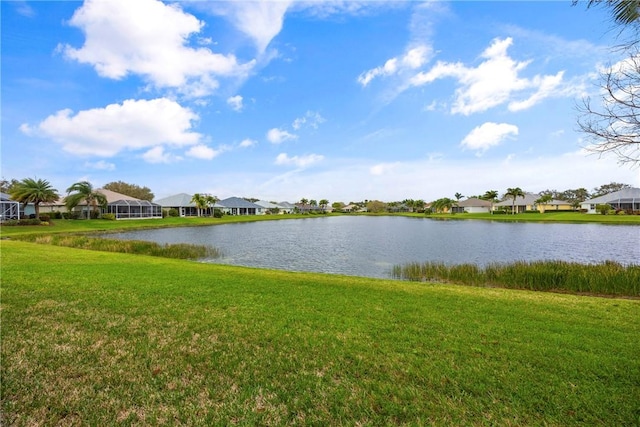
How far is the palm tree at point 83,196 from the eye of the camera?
4815 cm

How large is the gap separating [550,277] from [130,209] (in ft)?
199

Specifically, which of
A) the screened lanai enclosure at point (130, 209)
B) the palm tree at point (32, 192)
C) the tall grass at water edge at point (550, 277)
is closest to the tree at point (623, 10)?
the tall grass at water edge at point (550, 277)

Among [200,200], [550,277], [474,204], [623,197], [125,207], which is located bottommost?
[550,277]

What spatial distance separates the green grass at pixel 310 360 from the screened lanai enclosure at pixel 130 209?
54.9 m

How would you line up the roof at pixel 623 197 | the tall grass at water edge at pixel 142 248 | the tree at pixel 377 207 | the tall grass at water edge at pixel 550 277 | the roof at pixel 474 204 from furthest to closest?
1. the tree at pixel 377 207
2. the roof at pixel 474 204
3. the roof at pixel 623 197
4. the tall grass at water edge at pixel 142 248
5. the tall grass at water edge at pixel 550 277

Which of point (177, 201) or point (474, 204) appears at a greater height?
point (177, 201)

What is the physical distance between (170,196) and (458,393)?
82122 millimetres

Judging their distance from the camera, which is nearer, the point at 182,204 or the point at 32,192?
the point at 32,192

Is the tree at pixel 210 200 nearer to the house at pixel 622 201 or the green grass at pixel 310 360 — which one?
the green grass at pixel 310 360

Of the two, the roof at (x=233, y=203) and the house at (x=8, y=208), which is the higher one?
the roof at (x=233, y=203)

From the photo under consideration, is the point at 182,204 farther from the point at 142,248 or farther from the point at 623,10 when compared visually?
the point at 623,10

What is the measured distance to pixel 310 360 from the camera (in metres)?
4.14

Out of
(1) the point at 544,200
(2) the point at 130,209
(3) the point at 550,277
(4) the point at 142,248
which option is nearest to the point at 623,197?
(1) the point at 544,200

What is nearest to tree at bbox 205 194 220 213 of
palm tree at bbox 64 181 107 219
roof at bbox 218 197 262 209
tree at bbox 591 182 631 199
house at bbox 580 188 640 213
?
roof at bbox 218 197 262 209
